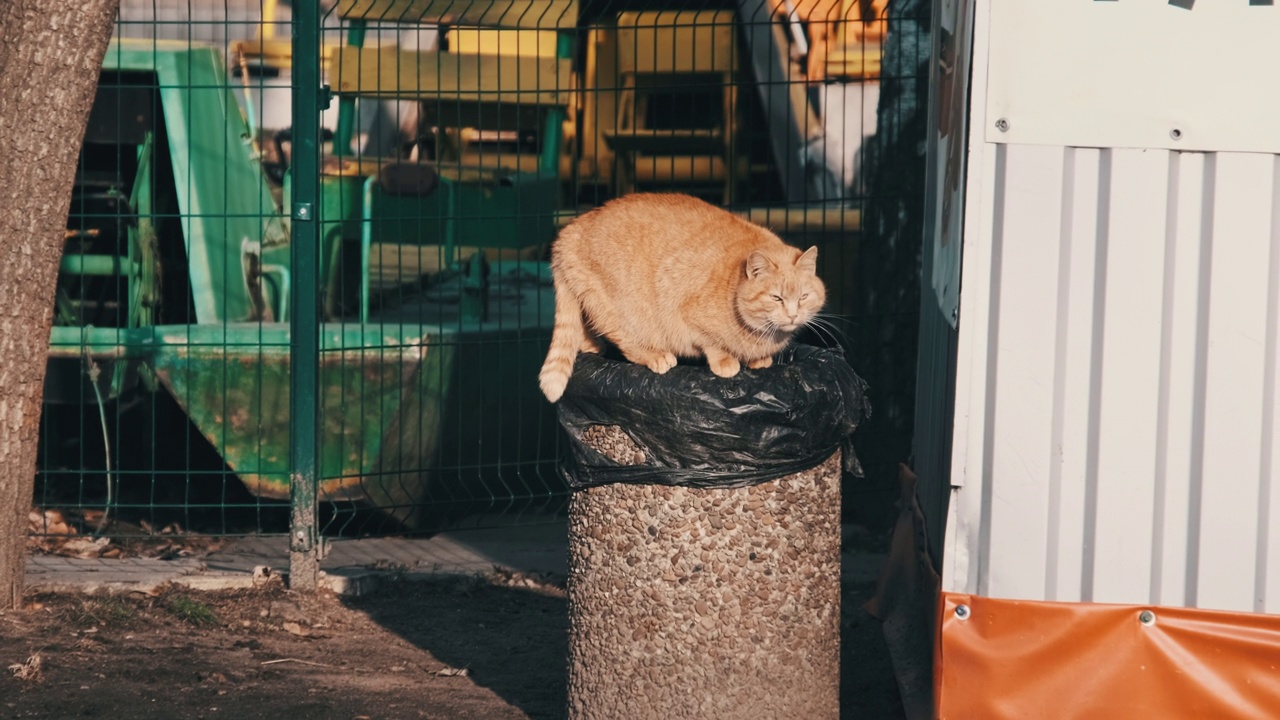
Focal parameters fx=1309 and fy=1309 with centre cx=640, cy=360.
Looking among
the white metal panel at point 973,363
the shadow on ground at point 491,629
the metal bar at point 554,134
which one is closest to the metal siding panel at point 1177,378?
the white metal panel at point 973,363

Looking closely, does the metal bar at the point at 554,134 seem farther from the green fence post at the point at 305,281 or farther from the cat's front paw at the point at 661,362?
the cat's front paw at the point at 661,362

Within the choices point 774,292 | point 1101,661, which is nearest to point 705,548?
point 774,292

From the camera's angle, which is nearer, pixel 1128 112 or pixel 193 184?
pixel 1128 112

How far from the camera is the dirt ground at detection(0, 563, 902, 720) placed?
4.01 meters

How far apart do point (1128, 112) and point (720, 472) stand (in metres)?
1.31

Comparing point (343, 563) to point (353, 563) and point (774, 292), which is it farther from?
point (774, 292)

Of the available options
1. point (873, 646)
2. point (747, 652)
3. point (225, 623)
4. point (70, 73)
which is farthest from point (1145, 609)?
point (70, 73)

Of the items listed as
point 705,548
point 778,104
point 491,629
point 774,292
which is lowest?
point 491,629

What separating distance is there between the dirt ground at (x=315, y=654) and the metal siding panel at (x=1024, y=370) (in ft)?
3.70

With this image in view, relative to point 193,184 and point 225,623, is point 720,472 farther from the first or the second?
point 193,184

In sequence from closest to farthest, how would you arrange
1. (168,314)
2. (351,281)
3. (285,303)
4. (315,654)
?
(315,654)
(285,303)
(168,314)
(351,281)

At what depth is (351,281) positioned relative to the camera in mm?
6711

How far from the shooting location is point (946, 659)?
10.5ft

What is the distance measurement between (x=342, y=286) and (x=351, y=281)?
1.36 m
